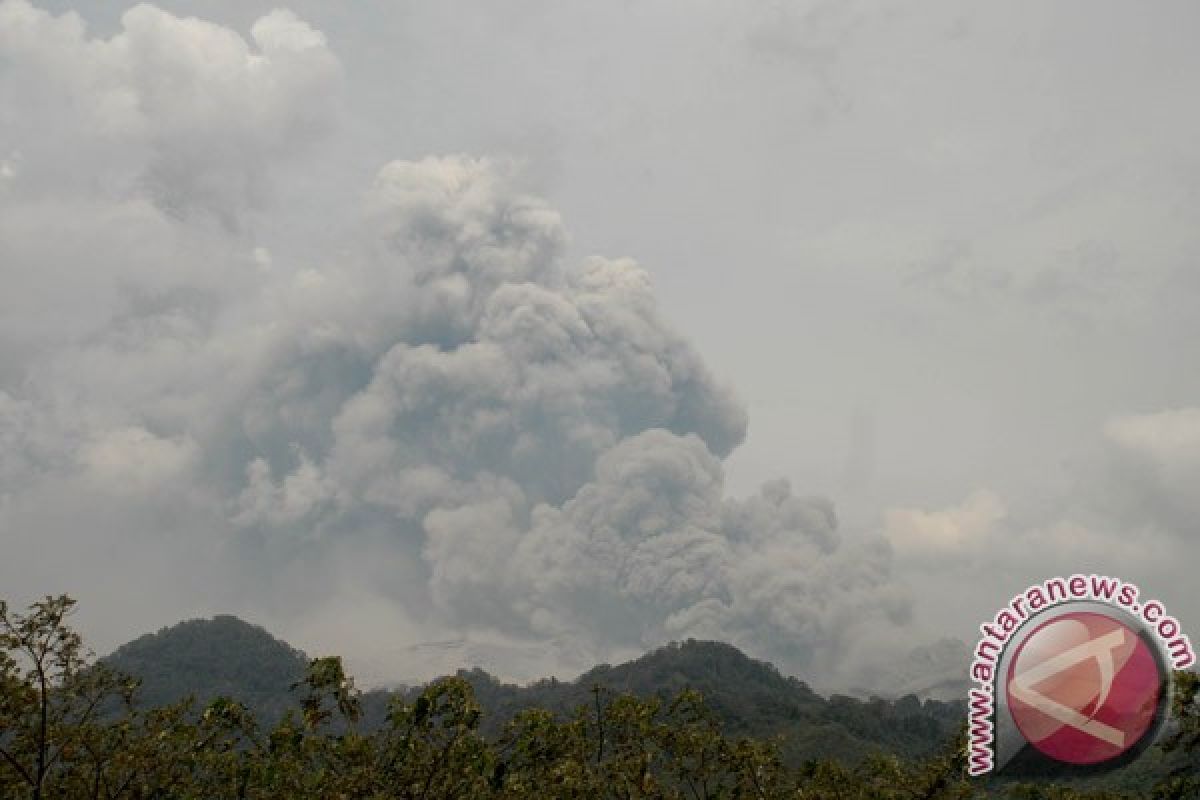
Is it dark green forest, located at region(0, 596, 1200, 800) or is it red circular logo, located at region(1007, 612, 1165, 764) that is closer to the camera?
dark green forest, located at region(0, 596, 1200, 800)

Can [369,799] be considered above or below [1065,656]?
below

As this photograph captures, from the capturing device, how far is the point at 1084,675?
29.2 m

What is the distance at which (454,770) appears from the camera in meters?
19.9

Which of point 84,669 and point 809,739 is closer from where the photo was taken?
point 84,669

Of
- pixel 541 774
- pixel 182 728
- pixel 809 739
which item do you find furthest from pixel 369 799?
pixel 809 739

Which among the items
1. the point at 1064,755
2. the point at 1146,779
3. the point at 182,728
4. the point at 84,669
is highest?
the point at 84,669

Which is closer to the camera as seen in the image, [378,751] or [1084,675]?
[378,751]

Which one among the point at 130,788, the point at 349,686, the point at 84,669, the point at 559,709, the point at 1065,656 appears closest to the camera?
the point at 349,686

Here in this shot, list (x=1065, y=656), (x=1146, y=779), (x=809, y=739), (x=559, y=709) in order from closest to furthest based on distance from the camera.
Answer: (x=1065, y=656)
(x=1146, y=779)
(x=809, y=739)
(x=559, y=709)

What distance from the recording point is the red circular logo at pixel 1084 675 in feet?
90.3

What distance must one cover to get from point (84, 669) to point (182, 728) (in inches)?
110

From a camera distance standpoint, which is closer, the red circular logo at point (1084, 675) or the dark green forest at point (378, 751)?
the dark green forest at point (378, 751)

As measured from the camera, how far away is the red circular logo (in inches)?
1083

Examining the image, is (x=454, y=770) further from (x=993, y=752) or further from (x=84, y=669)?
(x=993, y=752)
